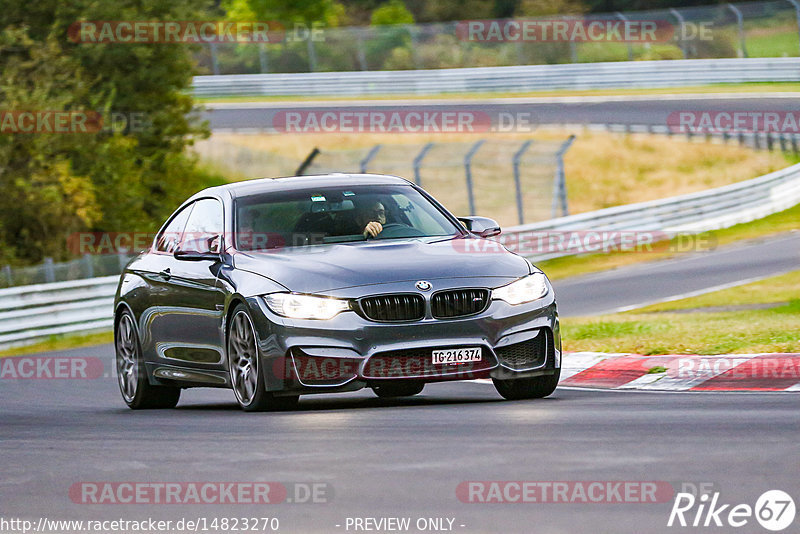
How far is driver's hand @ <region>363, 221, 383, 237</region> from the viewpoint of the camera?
1066cm

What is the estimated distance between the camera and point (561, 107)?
45.8 meters

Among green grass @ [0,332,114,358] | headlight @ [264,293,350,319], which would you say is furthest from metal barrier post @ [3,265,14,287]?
headlight @ [264,293,350,319]

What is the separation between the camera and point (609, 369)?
39.7 ft

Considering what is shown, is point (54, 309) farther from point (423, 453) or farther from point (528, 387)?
point (423, 453)

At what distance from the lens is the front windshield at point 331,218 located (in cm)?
1067

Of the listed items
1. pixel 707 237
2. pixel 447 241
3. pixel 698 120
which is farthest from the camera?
pixel 698 120

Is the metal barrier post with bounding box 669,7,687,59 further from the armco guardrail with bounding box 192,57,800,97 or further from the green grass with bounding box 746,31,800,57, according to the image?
the green grass with bounding box 746,31,800,57

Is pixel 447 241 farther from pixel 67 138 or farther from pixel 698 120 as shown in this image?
pixel 698 120

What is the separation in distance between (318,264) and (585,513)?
416cm

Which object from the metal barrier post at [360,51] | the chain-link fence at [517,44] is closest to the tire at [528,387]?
the chain-link fence at [517,44]

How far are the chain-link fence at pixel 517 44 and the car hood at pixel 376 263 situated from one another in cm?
3640

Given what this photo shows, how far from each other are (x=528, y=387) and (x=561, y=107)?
3599cm

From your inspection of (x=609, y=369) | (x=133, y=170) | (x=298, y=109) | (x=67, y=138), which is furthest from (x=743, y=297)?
(x=298, y=109)

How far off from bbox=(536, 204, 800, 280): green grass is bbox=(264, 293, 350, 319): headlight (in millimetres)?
17736
